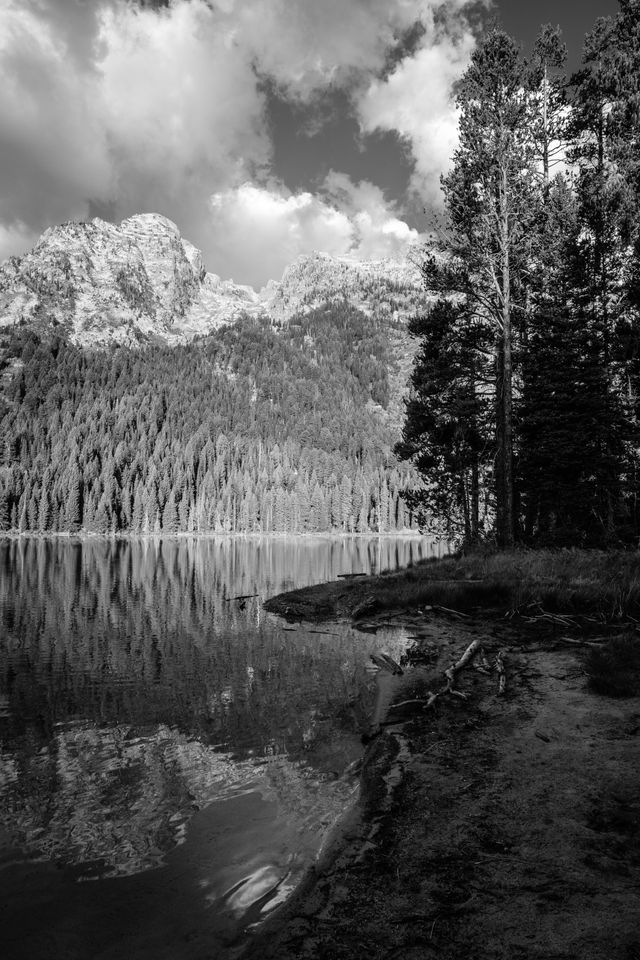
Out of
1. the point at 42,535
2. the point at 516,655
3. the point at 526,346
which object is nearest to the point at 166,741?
the point at 516,655

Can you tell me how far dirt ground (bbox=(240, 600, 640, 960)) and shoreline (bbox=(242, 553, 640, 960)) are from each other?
0.01 metres

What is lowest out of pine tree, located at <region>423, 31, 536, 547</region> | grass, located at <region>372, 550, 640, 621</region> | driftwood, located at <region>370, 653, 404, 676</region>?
driftwood, located at <region>370, 653, 404, 676</region>

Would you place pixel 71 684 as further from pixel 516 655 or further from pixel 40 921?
pixel 516 655

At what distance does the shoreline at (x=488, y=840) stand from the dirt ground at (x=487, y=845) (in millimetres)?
11

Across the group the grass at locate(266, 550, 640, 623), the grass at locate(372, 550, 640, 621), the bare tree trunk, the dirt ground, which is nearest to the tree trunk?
the bare tree trunk

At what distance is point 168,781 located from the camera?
19.7ft

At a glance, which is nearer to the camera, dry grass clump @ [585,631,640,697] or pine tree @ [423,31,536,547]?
dry grass clump @ [585,631,640,697]

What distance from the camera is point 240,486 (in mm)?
168500

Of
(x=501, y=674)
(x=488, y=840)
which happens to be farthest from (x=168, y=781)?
(x=501, y=674)

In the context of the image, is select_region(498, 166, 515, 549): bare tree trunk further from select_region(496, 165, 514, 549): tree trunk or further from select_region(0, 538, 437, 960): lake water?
select_region(0, 538, 437, 960): lake water

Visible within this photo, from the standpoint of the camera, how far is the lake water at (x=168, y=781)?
373 centimetres

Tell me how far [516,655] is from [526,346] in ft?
56.2

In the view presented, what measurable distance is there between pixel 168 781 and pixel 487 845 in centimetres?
397

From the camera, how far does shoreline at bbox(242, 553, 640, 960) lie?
2.70 meters
